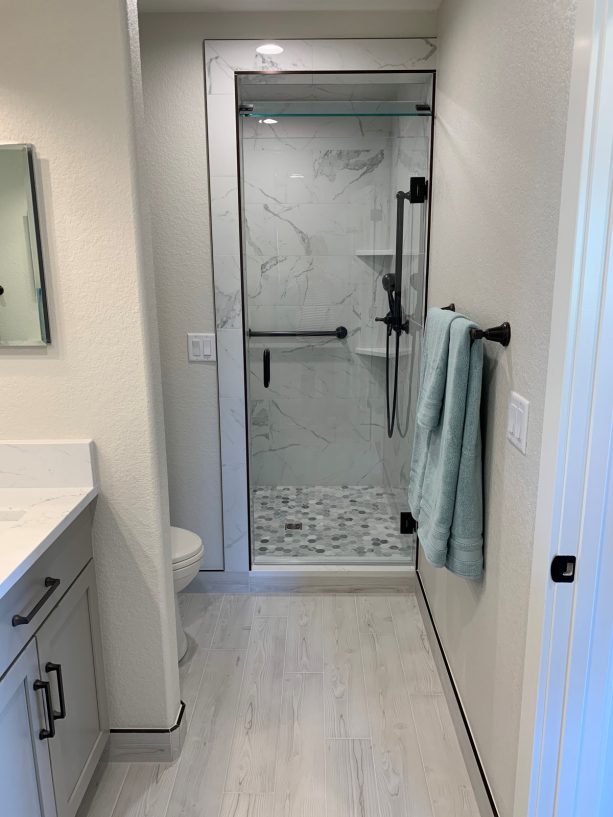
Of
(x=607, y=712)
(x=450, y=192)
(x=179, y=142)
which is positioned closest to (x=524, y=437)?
(x=607, y=712)

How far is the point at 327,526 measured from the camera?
339cm

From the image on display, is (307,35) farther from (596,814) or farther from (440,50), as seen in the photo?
(596,814)

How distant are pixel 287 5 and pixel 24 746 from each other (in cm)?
255

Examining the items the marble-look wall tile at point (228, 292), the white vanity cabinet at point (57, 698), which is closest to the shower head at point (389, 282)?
the marble-look wall tile at point (228, 292)

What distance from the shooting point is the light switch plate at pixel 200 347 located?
274 centimetres

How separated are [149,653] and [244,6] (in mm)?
2343

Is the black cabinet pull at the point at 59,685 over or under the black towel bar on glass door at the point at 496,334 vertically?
under

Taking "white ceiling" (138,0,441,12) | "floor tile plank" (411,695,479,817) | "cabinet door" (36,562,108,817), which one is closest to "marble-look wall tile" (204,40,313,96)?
"white ceiling" (138,0,441,12)

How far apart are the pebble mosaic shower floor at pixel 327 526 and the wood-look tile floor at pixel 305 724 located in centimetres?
26

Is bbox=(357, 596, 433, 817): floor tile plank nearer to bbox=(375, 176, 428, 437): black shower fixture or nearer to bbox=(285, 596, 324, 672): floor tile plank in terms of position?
bbox=(285, 596, 324, 672): floor tile plank

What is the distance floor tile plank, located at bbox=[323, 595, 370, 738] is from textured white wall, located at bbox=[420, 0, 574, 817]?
371 millimetres

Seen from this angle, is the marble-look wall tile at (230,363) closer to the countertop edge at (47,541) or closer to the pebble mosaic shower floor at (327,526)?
the pebble mosaic shower floor at (327,526)

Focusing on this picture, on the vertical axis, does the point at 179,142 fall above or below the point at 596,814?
above

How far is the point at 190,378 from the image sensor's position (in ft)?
9.20
